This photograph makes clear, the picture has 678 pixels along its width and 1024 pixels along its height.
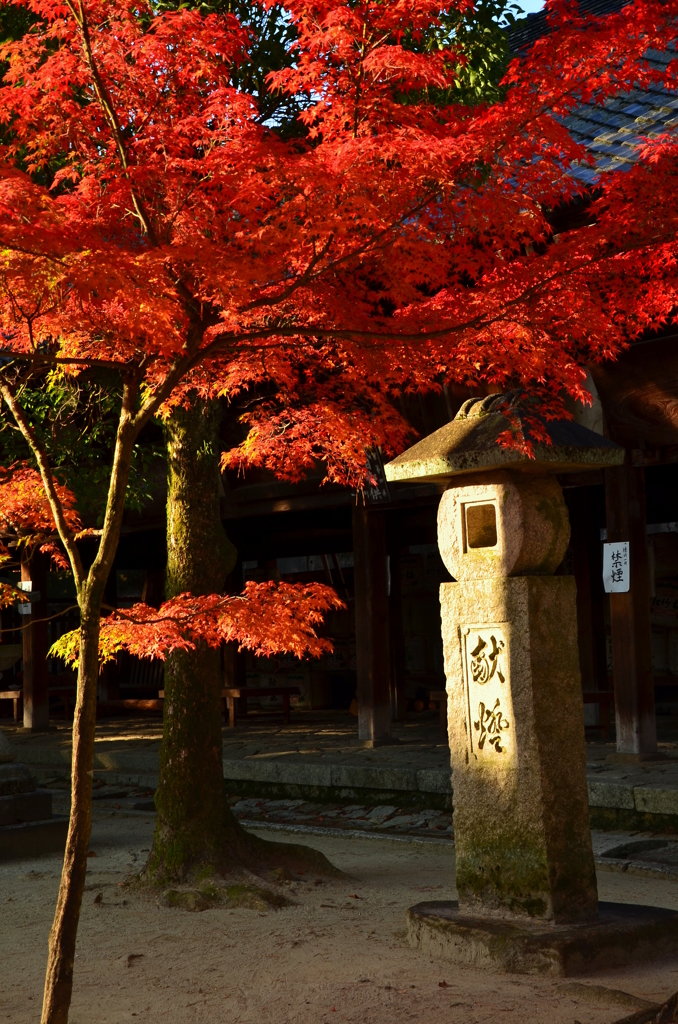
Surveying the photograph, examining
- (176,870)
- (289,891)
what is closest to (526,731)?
(289,891)

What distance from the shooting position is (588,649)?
13.5 m

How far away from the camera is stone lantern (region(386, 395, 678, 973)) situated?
5.14 metres

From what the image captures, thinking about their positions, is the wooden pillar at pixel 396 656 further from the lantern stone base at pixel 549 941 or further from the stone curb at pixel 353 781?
the lantern stone base at pixel 549 941

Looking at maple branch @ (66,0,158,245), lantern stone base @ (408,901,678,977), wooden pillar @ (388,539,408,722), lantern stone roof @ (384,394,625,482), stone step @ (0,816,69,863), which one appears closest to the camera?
maple branch @ (66,0,158,245)

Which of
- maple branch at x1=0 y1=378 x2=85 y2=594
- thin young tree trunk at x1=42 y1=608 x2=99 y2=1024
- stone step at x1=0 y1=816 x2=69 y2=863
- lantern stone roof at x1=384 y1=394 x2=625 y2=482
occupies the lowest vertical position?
stone step at x1=0 y1=816 x2=69 y2=863

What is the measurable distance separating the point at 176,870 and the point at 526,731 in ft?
8.69

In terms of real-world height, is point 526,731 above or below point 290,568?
below

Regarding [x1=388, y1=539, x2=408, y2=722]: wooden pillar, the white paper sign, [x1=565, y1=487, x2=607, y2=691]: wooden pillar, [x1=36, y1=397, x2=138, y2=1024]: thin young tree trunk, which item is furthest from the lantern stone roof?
[x1=388, y1=539, x2=408, y2=722]: wooden pillar

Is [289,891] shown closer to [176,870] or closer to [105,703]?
[176,870]

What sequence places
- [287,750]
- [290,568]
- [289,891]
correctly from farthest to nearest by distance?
1. [290,568]
2. [287,750]
3. [289,891]

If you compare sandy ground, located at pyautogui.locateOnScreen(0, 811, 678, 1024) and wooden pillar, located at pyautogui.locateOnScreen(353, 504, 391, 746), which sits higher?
wooden pillar, located at pyautogui.locateOnScreen(353, 504, 391, 746)

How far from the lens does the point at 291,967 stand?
5055mm

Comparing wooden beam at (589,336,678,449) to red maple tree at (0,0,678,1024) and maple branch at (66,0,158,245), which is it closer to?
red maple tree at (0,0,678,1024)

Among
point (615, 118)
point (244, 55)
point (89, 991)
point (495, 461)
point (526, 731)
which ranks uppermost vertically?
point (615, 118)
